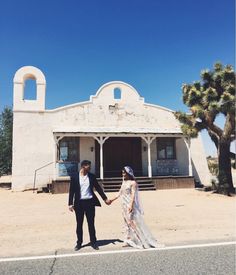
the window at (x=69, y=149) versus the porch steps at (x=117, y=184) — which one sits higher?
Result: the window at (x=69, y=149)

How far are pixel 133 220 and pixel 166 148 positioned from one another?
14.3 meters

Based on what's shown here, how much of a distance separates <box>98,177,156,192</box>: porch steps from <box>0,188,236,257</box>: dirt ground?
3.71 metres

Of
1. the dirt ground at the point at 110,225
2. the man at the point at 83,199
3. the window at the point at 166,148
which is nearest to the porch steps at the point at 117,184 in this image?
the window at the point at 166,148

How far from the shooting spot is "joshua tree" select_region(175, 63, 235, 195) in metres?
13.4

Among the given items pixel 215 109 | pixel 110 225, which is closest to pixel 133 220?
pixel 110 225

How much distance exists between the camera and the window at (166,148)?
19.2m

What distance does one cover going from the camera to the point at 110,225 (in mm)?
7621

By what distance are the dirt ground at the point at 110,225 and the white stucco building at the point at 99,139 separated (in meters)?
5.49

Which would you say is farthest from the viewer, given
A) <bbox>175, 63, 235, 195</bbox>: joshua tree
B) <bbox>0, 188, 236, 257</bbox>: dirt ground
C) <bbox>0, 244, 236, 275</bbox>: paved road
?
<bbox>175, 63, 235, 195</bbox>: joshua tree

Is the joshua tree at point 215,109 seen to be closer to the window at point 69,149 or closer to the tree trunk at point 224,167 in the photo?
the tree trunk at point 224,167

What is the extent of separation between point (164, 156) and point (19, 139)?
958 cm

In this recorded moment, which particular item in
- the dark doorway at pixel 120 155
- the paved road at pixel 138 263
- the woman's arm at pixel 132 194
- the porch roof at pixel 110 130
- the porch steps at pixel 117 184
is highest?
the porch roof at pixel 110 130

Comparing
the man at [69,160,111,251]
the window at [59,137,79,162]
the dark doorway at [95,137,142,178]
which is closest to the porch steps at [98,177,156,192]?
the dark doorway at [95,137,142,178]

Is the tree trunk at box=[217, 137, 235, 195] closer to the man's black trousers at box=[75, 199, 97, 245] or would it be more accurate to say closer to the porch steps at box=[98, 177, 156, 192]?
the porch steps at box=[98, 177, 156, 192]
